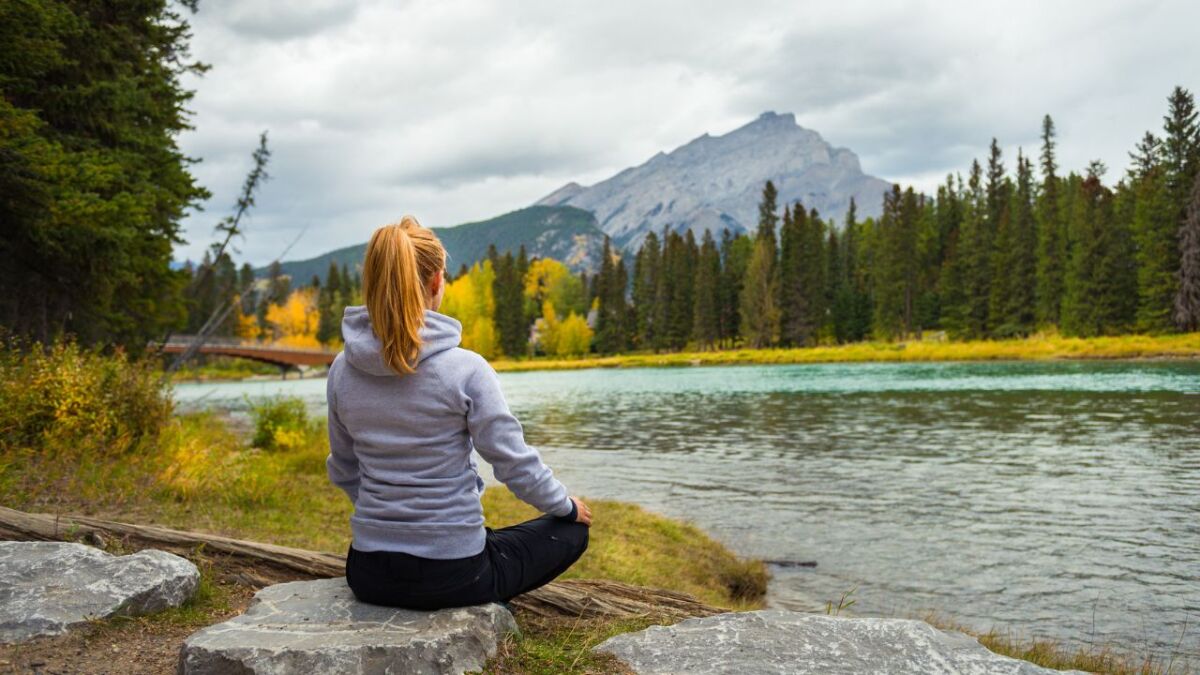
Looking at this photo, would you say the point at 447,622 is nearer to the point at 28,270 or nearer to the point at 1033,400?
the point at 28,270

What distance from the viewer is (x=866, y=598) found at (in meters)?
7.08

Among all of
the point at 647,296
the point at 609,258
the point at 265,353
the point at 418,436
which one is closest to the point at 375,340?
the point at 418,436

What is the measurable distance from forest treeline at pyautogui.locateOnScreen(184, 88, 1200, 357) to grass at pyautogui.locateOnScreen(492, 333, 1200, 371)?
4.23 m

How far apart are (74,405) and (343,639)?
6.77 metres

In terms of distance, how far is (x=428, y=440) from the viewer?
2887 millimetres

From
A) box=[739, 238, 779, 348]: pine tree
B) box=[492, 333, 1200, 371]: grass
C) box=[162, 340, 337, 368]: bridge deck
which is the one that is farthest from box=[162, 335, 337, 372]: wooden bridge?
box=[739, 238, 779, 348]: pine tree

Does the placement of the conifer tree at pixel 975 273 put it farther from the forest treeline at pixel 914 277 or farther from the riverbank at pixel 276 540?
the riverbank at pixel 276 540

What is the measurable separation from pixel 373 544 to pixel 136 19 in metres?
14.4

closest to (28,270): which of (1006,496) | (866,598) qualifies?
(866,598)

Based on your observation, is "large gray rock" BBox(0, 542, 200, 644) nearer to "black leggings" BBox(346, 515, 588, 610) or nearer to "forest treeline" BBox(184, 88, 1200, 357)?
"black leggings" BBox(346, 515, 588, 610)

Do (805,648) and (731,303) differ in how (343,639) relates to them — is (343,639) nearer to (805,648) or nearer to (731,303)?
(805,648)

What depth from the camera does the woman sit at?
280 centimetres

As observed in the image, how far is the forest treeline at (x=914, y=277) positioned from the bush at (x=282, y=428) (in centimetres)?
5283

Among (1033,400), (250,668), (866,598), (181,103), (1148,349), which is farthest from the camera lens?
(1148,349)
